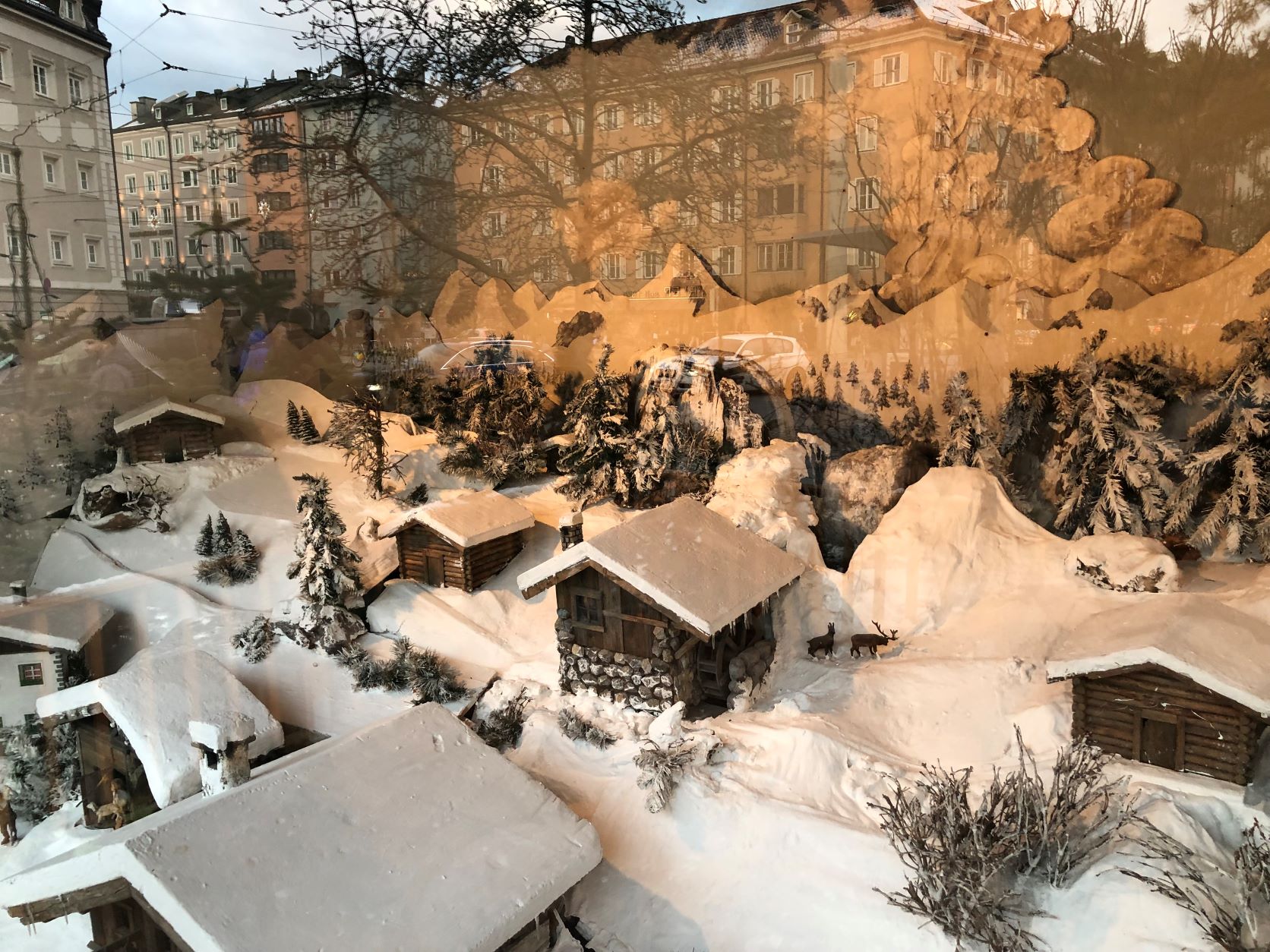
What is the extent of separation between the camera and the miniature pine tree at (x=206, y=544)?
7.17 m

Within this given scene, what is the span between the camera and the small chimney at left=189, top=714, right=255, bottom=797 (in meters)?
4.75

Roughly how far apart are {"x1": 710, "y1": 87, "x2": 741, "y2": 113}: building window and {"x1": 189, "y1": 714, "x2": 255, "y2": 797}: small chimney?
22.7 feet

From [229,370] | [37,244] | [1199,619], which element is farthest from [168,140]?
[1199,619]

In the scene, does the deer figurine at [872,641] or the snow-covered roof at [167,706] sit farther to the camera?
the deer figurine at [872,641]

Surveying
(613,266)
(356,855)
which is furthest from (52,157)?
(356,855)

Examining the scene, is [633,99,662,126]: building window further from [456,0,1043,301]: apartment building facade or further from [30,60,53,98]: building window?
[30,60,53,98]: building window

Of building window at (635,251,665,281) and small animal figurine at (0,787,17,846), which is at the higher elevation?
building window at (635,251,665,281)

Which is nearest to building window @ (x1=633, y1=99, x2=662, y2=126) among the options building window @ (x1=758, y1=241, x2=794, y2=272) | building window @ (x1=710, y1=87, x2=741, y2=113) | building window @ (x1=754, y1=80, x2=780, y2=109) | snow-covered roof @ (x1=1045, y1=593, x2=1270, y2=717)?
building window @ (x1=710, y1=87, x2=741, y2=113)

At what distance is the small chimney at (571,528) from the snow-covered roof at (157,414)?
3.44 m

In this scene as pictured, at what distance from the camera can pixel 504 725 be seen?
6.49 meters

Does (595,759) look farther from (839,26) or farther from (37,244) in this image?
(839,26)

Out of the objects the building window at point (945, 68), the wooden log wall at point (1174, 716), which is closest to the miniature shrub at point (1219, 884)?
the wooden log wall at point (1174, 716)

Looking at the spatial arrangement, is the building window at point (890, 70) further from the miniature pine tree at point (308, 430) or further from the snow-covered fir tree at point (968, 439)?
the miniature pine tree at point (308, 430)

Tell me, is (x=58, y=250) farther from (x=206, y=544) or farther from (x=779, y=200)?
(x=779, y=200)
